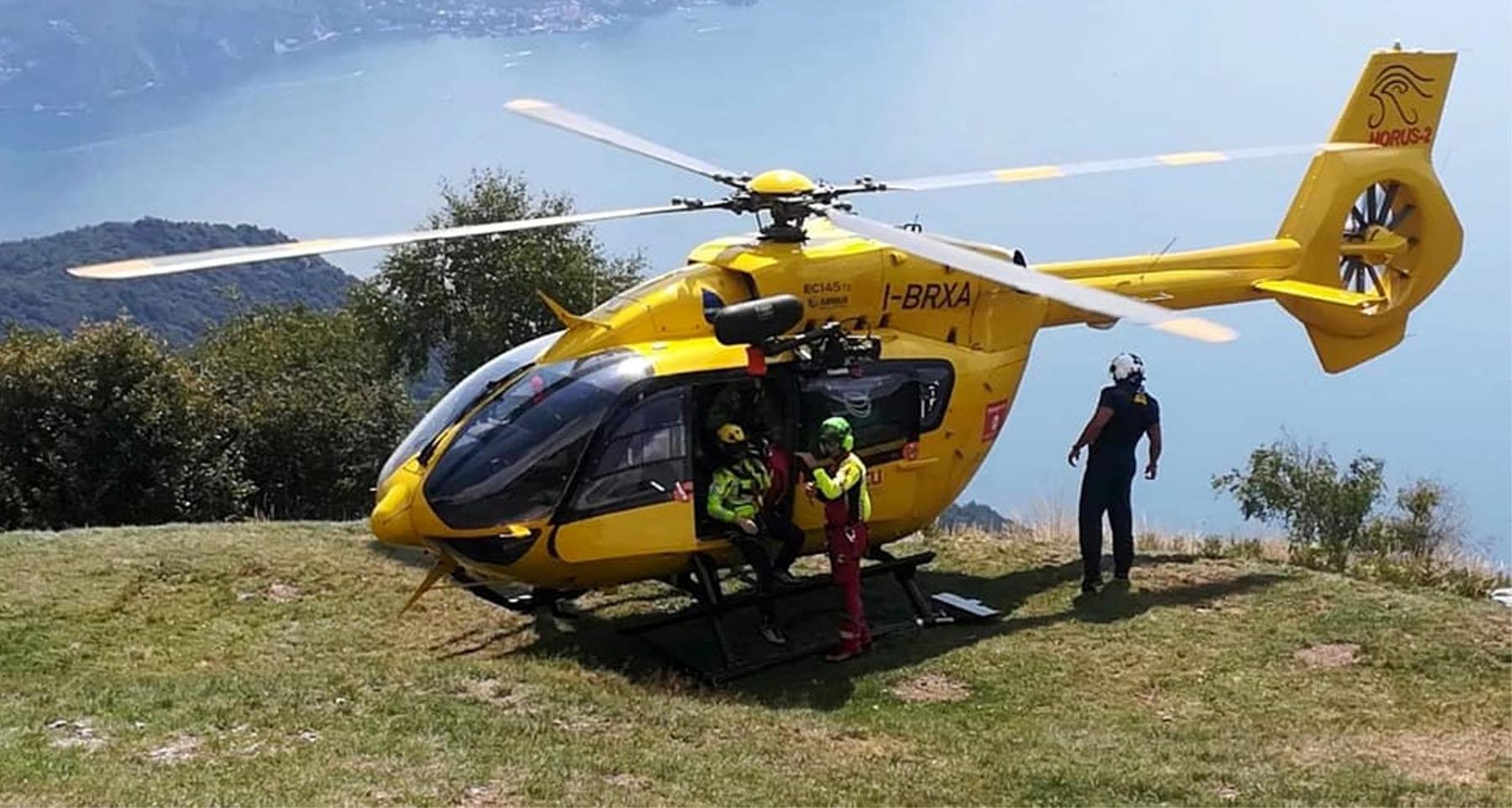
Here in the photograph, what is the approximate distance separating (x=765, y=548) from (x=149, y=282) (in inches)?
2992

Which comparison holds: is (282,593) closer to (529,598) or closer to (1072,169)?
(529,598)

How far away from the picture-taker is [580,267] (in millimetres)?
28984

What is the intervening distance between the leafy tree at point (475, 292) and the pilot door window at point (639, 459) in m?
19.5

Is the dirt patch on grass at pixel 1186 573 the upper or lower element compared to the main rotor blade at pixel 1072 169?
lower

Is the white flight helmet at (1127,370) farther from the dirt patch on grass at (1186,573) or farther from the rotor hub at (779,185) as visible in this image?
the rotor hub at (779,185)

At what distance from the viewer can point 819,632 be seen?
9.73 m

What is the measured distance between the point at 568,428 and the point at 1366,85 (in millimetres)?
9108

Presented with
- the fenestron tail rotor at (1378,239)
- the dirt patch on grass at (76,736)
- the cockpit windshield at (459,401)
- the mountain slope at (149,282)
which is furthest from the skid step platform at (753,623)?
the mountain slope at (149,282)

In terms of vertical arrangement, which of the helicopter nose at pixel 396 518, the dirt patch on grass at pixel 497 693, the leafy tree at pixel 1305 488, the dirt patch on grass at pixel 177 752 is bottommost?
the leafy tree at pixel 1305 488

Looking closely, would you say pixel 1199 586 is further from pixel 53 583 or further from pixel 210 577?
pixel 53 583

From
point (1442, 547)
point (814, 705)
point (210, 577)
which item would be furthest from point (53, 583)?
point (1442, 547)

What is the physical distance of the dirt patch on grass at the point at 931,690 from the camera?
27.7 feet

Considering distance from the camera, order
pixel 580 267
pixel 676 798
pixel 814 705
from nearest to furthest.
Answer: pixel 676 798 < pixel 814 705 < pixel 580 267

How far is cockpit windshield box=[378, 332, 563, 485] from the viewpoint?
8.93 metres
